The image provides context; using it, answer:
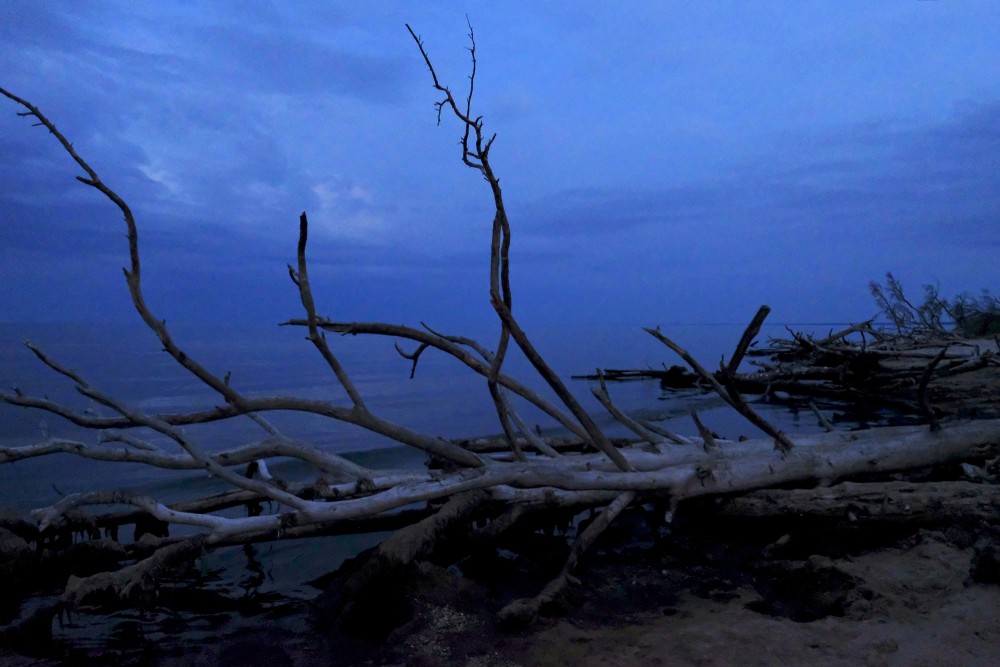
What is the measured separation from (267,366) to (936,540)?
29.0 metres

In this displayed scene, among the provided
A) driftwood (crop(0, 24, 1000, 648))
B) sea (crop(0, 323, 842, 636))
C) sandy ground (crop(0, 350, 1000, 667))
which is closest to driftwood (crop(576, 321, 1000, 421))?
sea (crop(0, 323, 842, 636))

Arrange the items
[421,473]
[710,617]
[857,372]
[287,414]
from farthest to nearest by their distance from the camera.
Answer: [287,414] → [857,372] → [421,473] → [710,617]

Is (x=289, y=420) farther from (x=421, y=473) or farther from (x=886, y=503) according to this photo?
(x=886, y=503)

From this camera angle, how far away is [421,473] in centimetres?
500

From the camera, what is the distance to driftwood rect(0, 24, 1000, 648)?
3.87 metres

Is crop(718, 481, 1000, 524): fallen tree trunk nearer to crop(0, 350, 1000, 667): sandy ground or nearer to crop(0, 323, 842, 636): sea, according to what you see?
crop(0, 350, 1000, 667): sandy ground

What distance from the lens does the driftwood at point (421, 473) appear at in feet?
12.7

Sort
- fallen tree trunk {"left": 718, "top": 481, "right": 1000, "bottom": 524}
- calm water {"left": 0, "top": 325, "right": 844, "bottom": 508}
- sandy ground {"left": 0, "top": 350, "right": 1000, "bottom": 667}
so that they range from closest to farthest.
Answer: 1. sandy ground {"left": 0, "top": 350, "right": 1000, "bottom": 667}
2. fallen tree trunk {"left": 718, "top": 481, "right": 1000, "bottom": 524}
3. calm water {"left": 0, "top": 325, "right": 844, "bottom": 508}

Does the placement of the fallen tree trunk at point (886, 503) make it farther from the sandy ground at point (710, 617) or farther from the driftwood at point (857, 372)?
the driftwood at point (857, 372)

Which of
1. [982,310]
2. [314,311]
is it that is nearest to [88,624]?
[314,311]

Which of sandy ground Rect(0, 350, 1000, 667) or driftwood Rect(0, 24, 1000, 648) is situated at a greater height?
driftwood Rect(0, 24, 1000, 648)

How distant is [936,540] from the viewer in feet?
14.4

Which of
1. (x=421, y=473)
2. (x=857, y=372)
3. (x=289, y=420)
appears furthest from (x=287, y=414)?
(x=857, y=372)

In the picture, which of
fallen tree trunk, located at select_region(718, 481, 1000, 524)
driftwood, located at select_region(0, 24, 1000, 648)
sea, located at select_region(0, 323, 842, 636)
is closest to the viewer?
driftwood, located at select_region(0, 24, 1000, 648)
